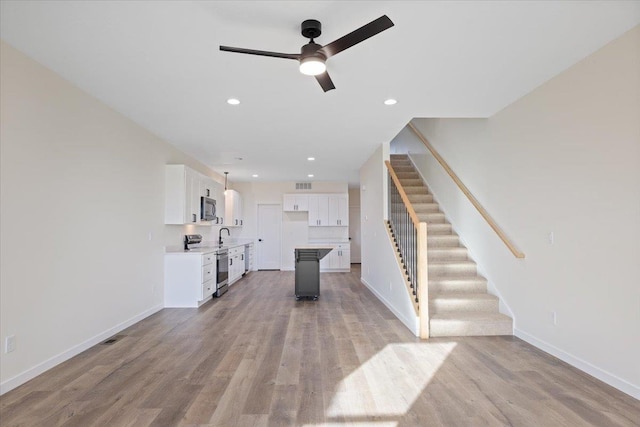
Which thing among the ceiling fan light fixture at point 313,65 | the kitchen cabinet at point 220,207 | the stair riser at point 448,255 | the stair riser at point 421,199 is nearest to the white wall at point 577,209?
the stair riser at point 448,255

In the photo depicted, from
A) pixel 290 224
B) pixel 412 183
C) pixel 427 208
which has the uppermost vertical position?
pixel 412 183

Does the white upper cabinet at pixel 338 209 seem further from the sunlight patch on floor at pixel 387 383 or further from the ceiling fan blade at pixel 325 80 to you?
the ceiling fan blade at pixel 325 80

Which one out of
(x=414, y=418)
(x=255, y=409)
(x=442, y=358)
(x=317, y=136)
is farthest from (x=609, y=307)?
(x=317, y=136)

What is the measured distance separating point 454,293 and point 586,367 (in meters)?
1.68

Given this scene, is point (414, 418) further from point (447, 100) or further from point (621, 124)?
point (447, 100)

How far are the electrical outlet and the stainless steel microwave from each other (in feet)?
12.1

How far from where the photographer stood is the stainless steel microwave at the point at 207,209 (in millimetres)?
6172

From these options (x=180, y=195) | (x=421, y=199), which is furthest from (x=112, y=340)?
(x=421, y=199)

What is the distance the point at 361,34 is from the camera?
1995mm

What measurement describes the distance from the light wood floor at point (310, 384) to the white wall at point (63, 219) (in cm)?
32

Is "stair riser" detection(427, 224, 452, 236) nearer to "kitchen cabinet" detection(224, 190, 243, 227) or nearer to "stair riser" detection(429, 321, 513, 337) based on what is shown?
"stair riser" detection(429, 321, 513, 337)

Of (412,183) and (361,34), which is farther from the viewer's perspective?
(412,183)

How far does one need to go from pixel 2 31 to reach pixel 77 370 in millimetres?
2735

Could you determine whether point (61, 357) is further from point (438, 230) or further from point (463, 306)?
point (438, 230)
